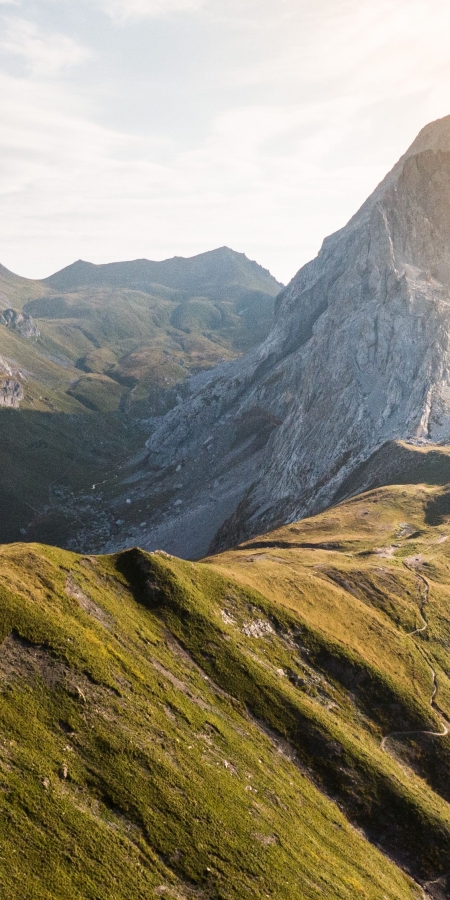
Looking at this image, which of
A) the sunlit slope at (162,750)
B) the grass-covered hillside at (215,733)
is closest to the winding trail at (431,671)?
the grass-covered hillside at (215,733)

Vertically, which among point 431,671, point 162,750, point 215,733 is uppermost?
point 162,750

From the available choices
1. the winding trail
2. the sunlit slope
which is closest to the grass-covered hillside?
the sunlit slope

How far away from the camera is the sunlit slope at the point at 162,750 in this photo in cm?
3275

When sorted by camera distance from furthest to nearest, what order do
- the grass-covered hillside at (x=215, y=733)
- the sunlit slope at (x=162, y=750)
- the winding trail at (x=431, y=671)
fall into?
the winding trail at (x=431, y=671), the grass-covered hillside at (x=215, y=733), the sunlit slope at (x=162, y=750)

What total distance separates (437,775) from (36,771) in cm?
4178

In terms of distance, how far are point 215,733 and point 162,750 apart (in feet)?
22.2

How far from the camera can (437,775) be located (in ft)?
196

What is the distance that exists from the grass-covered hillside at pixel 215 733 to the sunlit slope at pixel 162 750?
127 millimetres

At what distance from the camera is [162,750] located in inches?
1618

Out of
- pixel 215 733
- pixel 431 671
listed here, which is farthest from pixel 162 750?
pixel 431 671

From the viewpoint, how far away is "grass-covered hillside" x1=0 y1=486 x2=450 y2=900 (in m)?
33.8

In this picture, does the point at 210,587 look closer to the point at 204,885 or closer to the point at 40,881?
the point at 204,885

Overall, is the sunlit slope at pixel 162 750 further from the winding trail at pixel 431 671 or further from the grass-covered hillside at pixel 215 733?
the winding trail at pixel 431 671

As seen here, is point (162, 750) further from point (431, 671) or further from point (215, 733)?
point (431, 671)
